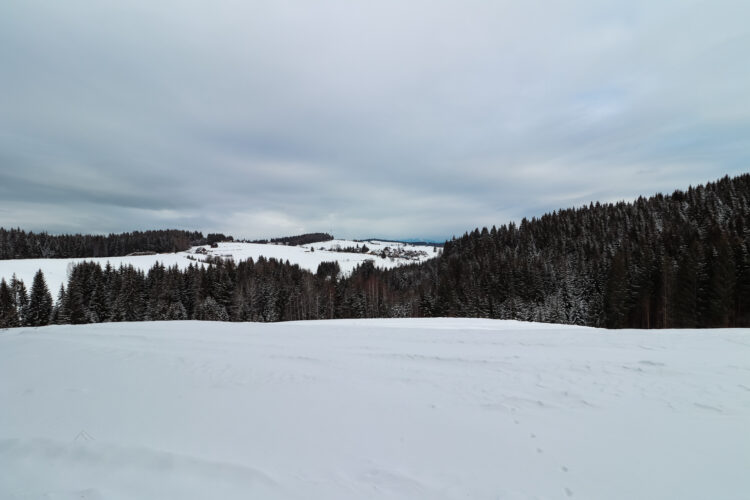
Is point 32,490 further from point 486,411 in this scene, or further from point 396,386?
point 486,411

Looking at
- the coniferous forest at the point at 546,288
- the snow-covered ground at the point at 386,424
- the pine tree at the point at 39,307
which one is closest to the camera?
the snow-covered ground at the point at 386,424

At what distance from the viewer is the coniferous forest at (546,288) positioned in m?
39.4

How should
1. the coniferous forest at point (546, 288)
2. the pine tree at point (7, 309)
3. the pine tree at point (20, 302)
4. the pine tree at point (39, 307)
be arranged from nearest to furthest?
the coniferous forest at point (546, 288)
the pine tree at point (7, 309)
the pine tree at point (20, 302)
the pine tree at point (39, 307)

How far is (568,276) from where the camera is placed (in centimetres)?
6122

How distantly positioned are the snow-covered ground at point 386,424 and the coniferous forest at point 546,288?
141 ft

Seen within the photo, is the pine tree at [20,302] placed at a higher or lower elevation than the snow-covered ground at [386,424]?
lower

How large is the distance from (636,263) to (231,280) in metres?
75.6

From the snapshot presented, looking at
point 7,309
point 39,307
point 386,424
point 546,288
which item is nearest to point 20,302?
point 39,307

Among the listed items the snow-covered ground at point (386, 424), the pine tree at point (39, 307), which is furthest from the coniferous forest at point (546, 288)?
the snow-covered ground at point (386, 424)

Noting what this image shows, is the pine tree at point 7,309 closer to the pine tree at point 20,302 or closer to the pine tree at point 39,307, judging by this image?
the pine tree at point 20,302

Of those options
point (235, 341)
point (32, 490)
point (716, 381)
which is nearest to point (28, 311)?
point (235, 341)

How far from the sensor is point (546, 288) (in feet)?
208

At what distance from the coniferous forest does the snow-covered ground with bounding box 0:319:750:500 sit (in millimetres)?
43009

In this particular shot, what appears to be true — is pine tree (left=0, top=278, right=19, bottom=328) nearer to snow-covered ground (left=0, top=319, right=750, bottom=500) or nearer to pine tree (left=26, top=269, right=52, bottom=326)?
pine tree (left=26, top=269, right=52, bottom=326)
